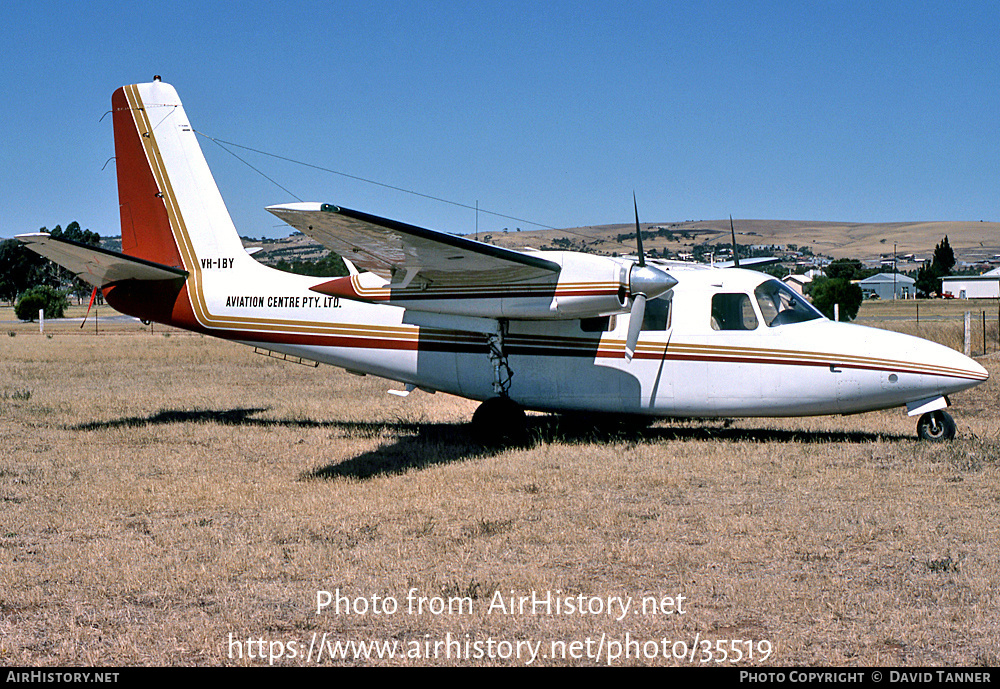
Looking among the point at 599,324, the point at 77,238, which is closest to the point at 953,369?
the point at 599,324

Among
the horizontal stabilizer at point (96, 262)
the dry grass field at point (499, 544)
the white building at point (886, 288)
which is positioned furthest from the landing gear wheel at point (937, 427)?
the white building at point (886, 288)

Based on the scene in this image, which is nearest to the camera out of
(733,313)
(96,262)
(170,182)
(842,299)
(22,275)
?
(733,313)

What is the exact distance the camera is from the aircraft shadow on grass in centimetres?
1116

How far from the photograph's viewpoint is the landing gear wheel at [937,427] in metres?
11.6

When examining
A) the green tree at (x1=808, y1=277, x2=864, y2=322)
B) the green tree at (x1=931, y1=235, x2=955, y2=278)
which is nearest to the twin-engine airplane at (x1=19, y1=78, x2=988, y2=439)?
the green tree at (x1=808, y1=277, x2=864, y2=322)

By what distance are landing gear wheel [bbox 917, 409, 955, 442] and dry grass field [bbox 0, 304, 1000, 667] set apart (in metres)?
0.29

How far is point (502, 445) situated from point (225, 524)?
4899 millimetres

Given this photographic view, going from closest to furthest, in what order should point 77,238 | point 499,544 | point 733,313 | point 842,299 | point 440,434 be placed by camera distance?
point 499,544, point 733,313, point 440,434, point 842,299, point 77,238

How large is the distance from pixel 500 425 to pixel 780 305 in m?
4.28

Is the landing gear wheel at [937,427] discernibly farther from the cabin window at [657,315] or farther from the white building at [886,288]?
the white building at [886,288]

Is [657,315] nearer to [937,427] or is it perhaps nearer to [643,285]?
[643,285]

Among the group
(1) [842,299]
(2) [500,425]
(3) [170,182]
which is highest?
(3) [170,182]

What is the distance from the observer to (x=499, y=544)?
7.31m

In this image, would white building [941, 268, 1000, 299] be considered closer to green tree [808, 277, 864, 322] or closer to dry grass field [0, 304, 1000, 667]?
green tree [808, 277, 864, 322]
